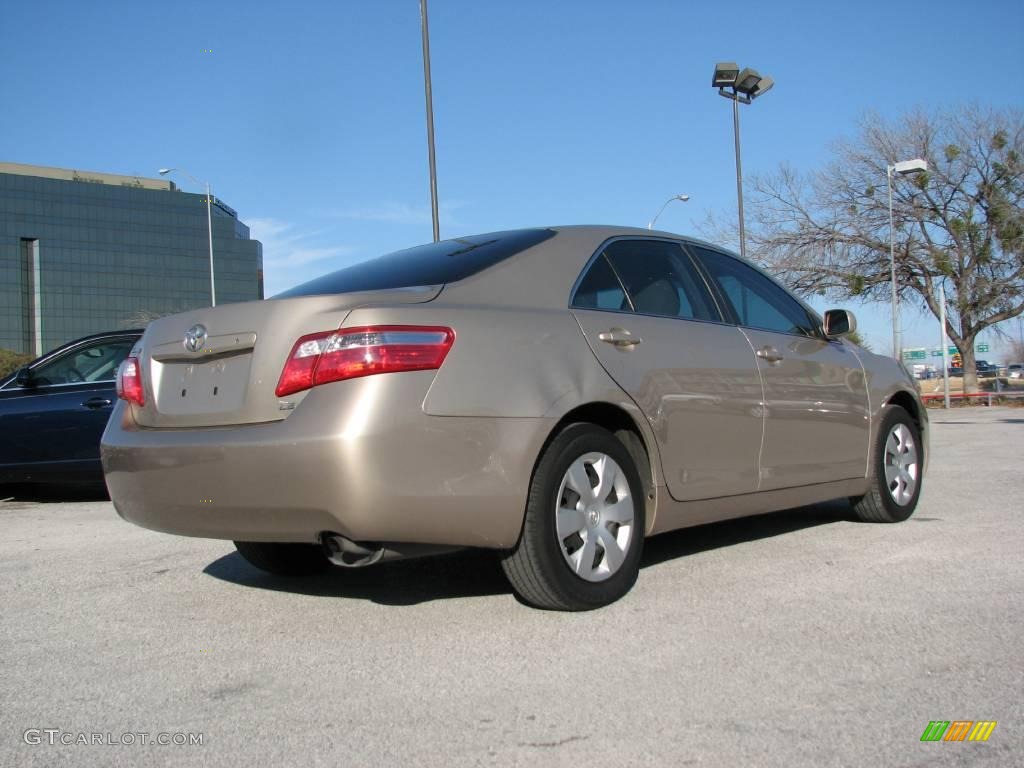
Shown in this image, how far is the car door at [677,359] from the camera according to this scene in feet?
13.0

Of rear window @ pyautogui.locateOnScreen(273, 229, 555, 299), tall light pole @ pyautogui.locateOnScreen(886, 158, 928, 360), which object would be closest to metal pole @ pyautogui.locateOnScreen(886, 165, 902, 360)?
tall light pole @ pyautogui.locateOnScreen(886, 158, 928, 360)

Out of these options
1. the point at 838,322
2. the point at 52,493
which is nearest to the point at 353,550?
the point at 838,322

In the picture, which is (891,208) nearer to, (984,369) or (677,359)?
(677,359)

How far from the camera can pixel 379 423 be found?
125 inches

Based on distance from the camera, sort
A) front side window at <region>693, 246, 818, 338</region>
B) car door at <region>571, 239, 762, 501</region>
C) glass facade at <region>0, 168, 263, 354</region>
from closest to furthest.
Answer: car door at <region>571, 239, 762, 501</region>, front side window at <region>693, 246, 818, 338</region>, glass facade at <region>0, 168, 263, 354</region>

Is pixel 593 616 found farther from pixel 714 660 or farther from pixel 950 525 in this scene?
pixel 950 525

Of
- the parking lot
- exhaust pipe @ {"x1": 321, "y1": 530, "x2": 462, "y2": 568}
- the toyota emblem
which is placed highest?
the toyota emblem

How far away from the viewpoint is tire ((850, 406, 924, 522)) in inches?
219

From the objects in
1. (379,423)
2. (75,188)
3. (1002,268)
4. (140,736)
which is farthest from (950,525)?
(75,188)

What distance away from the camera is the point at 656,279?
449cm

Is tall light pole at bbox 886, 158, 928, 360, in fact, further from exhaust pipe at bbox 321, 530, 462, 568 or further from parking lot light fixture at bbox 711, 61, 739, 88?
exhaust pipe at bbox 321, 530, 462, 568

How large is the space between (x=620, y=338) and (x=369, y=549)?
4.41ft

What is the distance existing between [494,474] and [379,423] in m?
0.46

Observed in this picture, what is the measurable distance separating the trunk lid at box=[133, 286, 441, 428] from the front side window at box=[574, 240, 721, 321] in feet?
3.25
